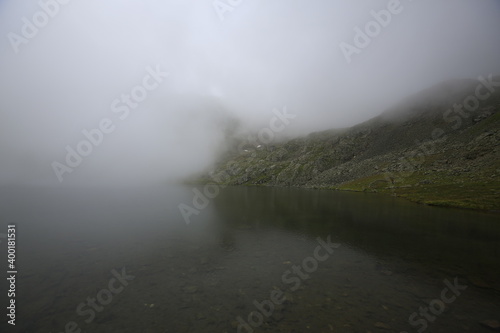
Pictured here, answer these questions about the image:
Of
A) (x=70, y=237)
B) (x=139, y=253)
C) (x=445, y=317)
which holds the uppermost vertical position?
(x=70, y=237)

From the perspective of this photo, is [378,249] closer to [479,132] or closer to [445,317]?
[445,317]

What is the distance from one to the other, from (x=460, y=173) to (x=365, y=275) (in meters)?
118

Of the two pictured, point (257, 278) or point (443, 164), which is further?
point (443, 164)

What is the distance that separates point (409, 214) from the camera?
62.4 m

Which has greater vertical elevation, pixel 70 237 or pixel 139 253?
pixel 70 237

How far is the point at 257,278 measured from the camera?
26109 millimetres

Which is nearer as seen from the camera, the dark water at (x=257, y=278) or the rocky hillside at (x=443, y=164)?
the dark water at (x=257, y=278)

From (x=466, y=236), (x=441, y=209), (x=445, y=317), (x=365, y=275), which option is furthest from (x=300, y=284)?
(x=441, y=209)

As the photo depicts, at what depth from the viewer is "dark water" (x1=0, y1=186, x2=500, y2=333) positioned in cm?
1841

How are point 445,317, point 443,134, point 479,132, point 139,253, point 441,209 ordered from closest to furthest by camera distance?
point 445,317 < point 139,253 < point 441,209 < point 479,132 < point 443,134

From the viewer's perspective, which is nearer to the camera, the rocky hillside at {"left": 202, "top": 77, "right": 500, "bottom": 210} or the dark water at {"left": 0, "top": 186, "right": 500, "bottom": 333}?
the dark water at {"left": 0, "top": 186, "right": 500, "bottom": 333}

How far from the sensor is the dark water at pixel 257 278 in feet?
60.4

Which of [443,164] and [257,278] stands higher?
[257,278]

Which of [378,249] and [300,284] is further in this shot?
[378,249]
